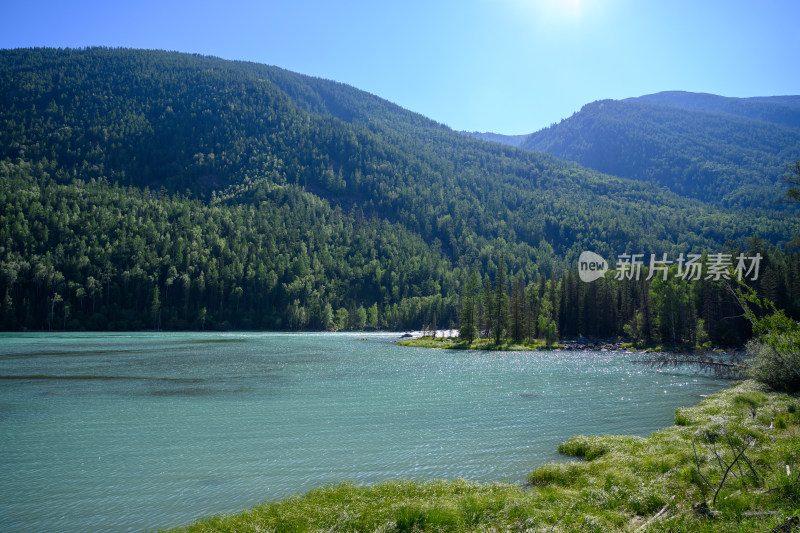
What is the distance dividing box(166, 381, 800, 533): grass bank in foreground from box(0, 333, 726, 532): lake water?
234cm

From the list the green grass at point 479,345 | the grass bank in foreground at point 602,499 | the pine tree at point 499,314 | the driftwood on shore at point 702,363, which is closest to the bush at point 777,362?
the driftwood on shore at point 702,363

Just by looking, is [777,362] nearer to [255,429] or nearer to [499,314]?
[255,429]

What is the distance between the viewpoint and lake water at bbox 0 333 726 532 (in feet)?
51.9

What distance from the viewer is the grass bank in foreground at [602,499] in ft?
33.8

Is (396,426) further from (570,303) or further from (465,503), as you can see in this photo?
(570,303)

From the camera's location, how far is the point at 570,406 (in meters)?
32.7

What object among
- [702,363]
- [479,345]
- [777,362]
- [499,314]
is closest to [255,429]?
[702,363]

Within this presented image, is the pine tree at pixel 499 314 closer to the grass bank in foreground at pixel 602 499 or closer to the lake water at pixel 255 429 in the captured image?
the lake water at pixel 255 429

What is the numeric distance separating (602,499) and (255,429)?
18660 mm

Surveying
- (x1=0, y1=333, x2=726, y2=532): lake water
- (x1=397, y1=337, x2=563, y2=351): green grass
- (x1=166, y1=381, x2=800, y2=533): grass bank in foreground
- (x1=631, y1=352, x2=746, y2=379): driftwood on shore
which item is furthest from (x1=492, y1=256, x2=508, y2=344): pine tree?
(x1=166, y1=381, x2=800, y2=533): grass bank in foreground

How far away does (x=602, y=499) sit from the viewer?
43.0 ft

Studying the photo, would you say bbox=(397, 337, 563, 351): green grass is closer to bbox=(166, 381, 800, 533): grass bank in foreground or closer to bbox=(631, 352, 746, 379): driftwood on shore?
bbox=(631, 352, 746, 379): driftwood on shore

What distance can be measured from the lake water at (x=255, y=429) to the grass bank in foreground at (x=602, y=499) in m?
2.34

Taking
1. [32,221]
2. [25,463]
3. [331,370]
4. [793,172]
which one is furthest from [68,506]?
[32,221]
